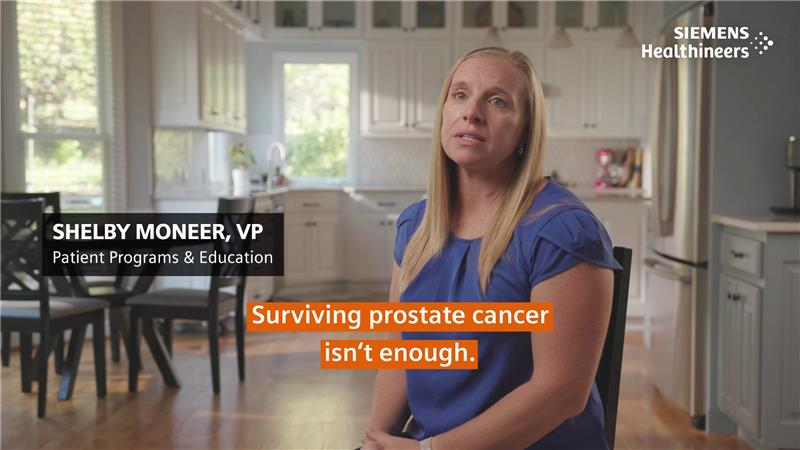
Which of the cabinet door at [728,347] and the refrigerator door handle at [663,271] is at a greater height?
the refrigerator door handle at [663,271]

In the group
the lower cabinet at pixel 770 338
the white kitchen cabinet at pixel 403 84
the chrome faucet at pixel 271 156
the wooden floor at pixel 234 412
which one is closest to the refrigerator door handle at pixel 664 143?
the lower cabinet at pixel 770 338

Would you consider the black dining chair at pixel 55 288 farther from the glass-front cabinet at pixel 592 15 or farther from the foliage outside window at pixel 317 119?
the glass-front cabinet at pixel 592 15

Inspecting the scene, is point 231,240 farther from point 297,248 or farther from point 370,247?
point 370,247

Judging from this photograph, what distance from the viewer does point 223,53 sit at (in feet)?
22.0

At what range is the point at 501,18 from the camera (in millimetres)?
7641

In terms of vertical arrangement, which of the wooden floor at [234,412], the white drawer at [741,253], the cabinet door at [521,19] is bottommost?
the wooden floor at [234,412]

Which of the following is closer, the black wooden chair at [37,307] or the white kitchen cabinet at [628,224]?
the black wooden chair at [37,307]

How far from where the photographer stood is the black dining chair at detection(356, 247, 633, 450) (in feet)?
5.26

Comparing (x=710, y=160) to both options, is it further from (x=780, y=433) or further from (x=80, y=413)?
(x=80, y=413)

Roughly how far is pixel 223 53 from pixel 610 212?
122 inches

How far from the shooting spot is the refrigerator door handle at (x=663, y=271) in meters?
4.05

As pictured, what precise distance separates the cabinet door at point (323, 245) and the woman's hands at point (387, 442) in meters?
6.17

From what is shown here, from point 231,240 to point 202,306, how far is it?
40 cm

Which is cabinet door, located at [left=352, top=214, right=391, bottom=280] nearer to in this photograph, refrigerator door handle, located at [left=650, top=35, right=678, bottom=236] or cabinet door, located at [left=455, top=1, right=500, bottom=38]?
cabinet door, located at [left=455, top=1, right=500, bottom=38]
